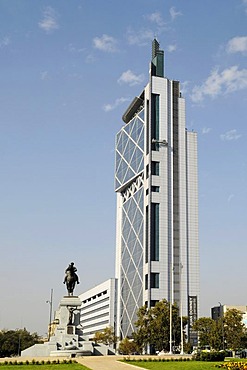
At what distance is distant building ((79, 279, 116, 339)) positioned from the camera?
472ft

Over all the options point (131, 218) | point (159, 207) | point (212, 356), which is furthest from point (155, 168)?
point (212, 356)

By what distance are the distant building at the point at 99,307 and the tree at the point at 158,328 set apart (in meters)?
64.5

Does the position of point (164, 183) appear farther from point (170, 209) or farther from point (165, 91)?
point (165, 91)

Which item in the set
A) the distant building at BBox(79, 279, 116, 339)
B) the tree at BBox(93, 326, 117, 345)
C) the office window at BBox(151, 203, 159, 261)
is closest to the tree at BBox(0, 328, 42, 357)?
the tree at BBox(93, 326, 117, 345)

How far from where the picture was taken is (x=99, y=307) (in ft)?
519

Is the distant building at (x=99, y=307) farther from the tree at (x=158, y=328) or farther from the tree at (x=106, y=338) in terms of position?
the tree at (x=158, y=328)

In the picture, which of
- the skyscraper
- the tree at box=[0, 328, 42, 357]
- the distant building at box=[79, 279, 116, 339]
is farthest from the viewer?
the distant building at box=[79, 279, 116, 339]

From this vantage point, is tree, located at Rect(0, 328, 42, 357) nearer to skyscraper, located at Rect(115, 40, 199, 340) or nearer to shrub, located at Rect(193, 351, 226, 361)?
skyscraper, located at Rect(115, 40, 199, 340)

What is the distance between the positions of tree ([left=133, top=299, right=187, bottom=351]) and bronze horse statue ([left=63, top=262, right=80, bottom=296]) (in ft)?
64.0

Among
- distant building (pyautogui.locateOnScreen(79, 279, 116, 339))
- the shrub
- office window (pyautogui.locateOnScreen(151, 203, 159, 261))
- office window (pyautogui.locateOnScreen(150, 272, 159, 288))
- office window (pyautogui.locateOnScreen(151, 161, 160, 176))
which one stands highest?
office window (pyautogui.locateOnScreen(151, 161, 160, 176))

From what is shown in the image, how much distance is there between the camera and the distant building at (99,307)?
143750 millimetres

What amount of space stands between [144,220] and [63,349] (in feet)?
238

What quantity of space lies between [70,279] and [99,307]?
10270 cm

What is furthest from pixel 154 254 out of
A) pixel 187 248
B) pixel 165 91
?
pixel 165 91
